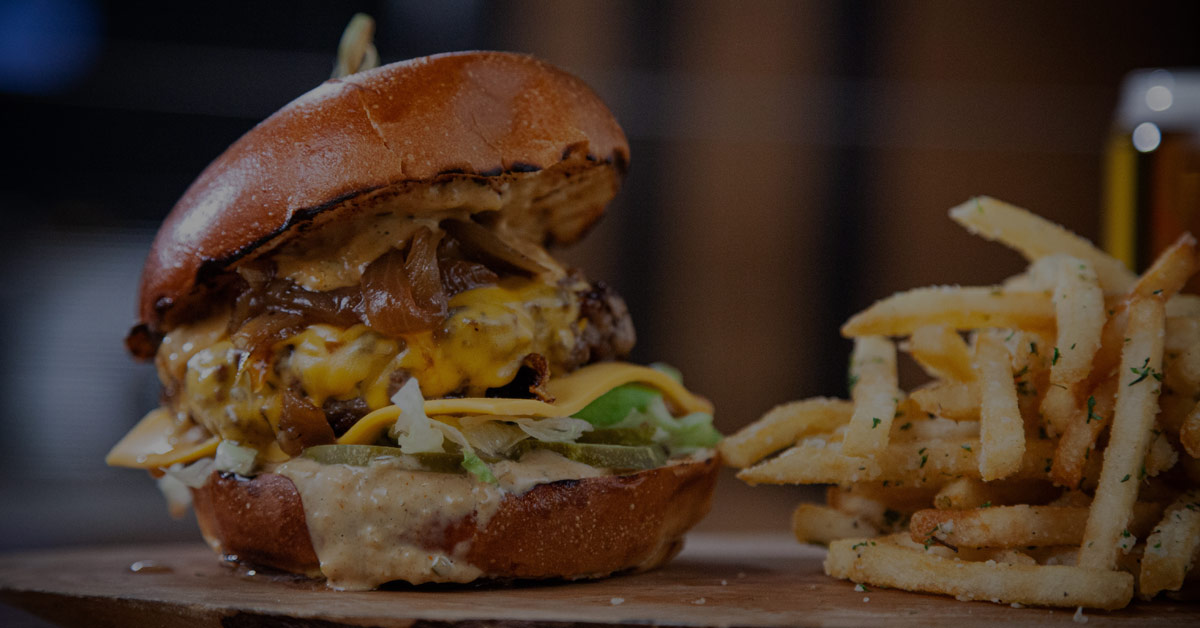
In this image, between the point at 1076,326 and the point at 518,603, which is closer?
the point at 518,603

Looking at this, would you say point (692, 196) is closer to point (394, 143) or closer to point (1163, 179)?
point (1163, 179)

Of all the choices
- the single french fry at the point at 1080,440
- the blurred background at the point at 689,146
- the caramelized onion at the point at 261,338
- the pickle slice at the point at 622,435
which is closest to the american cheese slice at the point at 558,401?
A: the pickle slice at the point at 622,435

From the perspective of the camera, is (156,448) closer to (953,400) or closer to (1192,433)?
(953,400)

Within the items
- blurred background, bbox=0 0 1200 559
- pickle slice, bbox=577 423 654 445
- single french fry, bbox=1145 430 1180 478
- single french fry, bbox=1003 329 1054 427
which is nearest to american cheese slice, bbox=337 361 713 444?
pickle slice, bbox=577 423 654 445

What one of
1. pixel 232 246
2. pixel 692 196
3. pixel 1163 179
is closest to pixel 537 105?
pixel 232 246

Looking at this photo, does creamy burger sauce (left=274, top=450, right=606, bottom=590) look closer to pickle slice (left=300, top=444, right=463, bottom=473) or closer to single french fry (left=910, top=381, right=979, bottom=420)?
pickle slice (left=300, top=444, right=463, bottom=473)

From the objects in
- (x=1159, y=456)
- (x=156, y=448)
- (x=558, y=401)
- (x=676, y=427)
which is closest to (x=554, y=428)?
(x=558, y=401)
